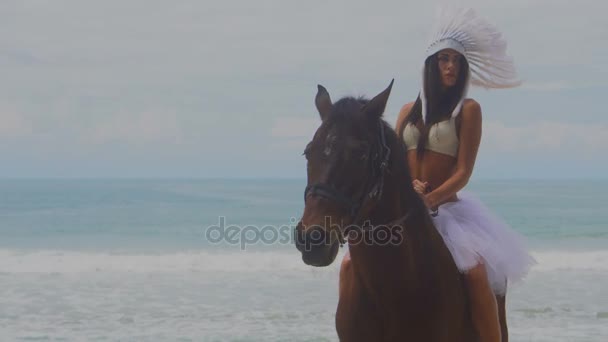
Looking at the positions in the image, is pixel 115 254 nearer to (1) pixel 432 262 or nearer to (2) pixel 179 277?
(2) pixel 179 277

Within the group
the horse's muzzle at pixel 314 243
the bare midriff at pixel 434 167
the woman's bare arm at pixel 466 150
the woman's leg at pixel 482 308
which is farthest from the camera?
the bare midriff at pixel 434 167

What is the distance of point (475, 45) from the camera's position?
11.4ft

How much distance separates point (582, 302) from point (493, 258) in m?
8.30

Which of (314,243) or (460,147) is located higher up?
(460,147)

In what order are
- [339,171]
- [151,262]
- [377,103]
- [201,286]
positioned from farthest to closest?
[151,262], [201,286], [377,103], [339,171]

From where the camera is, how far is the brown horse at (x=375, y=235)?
2256 millimetres

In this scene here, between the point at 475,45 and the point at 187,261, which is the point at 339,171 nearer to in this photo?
the point at 475,45

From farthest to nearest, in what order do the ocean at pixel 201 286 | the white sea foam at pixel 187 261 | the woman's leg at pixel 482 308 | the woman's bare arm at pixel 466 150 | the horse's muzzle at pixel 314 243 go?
the white sea foam at pixel 187 261, the ocean at pixel 201 286, the woman's bare arm at pixel 466 150, the woman's leg at pixel 482 308, the horse's muzzle at pixel 314 243

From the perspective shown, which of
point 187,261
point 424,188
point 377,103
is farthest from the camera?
point 187,261

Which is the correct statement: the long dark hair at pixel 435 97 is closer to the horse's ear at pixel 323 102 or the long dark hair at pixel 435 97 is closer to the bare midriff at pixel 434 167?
the bare midriff at pixel 434 167

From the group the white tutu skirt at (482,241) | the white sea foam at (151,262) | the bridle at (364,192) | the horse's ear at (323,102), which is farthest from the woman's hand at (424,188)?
the white sea foam at (151,262)

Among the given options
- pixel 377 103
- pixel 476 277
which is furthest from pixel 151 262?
pixel 377 103

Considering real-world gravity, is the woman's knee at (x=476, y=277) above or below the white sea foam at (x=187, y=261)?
above

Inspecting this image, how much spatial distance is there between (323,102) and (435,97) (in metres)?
0.97
